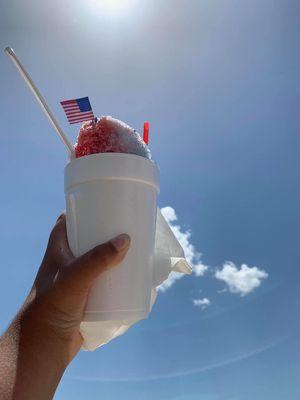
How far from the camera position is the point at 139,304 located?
170 cm

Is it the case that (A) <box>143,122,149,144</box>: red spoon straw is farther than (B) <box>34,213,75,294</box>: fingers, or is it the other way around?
(A) <box>143,122,149,144</box>: red spoon straw

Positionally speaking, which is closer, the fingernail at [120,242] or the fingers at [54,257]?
the fingernail at [120,242]

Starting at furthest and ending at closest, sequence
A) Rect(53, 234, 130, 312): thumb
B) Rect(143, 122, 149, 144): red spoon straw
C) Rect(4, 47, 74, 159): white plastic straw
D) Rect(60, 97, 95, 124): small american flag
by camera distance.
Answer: Rect(60, 97, 95, 124): small american flag → Rect(143, 122, 149, 144): red spoon straw → Rect(4, 47, 74, 159): white plastic straw → Rect(53, 234, 130, 312): thumb

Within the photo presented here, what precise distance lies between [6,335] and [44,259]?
337 millimetres

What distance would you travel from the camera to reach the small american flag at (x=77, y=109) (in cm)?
209

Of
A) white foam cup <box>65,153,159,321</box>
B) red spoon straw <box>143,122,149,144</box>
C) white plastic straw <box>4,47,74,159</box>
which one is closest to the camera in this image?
white foam cup <box>65,153,159,321</box>

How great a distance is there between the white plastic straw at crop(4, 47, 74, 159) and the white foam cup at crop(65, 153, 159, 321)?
21cm

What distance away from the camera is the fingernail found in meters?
1.54

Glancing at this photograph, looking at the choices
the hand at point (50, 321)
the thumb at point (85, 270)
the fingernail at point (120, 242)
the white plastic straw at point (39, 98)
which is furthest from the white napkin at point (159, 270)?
the white plastic straw at point (39, 98)

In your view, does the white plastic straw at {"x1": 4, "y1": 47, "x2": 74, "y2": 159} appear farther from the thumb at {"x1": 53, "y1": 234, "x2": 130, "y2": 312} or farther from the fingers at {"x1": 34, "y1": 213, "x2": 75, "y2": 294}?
the thumb at {"x1": 53, "y1": 234, "x2": 130, "y2": 312}

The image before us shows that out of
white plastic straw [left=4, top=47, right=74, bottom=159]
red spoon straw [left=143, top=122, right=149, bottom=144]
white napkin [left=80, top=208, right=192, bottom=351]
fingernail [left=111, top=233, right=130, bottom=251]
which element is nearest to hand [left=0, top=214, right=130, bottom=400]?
fingernail [left=111, top=233, right=130, bottom=251]

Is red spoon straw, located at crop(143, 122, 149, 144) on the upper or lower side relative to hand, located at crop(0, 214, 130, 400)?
upper

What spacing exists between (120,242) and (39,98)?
2.52 feet

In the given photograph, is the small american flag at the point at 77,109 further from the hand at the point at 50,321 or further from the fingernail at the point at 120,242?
the fingernail at the point at 120,242
